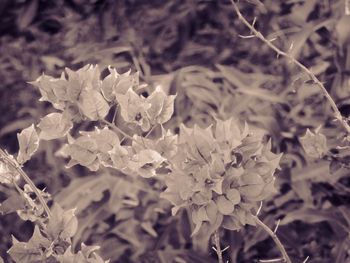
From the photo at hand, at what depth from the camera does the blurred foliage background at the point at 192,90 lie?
2.97 feet

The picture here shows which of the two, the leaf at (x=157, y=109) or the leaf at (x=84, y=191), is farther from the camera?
the leaf at (x=84, y=191)

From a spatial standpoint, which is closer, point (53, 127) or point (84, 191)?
point (53, 127)

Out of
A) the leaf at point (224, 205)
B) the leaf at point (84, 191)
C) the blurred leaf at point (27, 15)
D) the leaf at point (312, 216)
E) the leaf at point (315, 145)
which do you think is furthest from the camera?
the blurred leaf at point (27, 15)

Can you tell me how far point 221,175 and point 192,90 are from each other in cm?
Result: 58

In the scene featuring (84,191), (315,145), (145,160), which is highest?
(145,160)

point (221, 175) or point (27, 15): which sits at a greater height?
point (221, 175)

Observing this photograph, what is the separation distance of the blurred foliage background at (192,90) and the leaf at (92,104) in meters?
0.45

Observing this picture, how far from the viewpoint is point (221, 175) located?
42cm

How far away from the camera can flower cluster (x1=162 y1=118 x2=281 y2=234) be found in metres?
0.42

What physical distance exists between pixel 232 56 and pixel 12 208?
0.64 m

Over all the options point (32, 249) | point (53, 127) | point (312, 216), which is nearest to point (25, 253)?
point (32, 249)

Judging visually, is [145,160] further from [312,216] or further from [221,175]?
[312,216]

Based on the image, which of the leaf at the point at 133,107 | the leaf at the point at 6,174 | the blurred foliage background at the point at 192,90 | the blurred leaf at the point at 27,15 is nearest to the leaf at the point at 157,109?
the leaf at the point at 133,107

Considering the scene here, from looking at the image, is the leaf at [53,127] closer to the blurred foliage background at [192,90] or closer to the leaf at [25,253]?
the leaf at [25,253]
